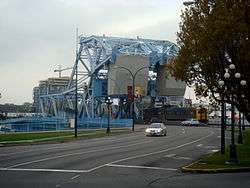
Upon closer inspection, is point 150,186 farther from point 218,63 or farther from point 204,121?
point 204,121

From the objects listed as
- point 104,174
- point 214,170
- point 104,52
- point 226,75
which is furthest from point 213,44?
point 104,52

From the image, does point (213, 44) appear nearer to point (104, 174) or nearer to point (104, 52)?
point (104, 174)

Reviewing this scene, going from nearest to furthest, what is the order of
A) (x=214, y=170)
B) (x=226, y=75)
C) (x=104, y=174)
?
(x=104, y=174)
(x=214, y=170)
(x=226, y=75)

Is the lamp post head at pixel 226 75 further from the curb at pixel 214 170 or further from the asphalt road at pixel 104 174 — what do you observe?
the asphalt road at pixel 104 174

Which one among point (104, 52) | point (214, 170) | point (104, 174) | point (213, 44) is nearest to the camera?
point (104, 174)

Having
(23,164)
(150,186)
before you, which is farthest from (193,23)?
(150,186)

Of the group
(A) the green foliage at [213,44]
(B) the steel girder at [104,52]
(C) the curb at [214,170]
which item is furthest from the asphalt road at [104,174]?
(B) the steel girder at [104,52]

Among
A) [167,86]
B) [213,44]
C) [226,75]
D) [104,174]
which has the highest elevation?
[167,86]

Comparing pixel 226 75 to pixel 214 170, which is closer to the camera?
pixel 214 170

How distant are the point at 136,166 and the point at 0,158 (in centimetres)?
801

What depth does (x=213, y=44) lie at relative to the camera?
27.8 meters

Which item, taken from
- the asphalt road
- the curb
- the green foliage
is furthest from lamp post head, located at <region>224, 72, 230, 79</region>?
the asphalt road

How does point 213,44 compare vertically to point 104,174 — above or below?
above

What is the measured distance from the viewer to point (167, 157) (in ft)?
102
